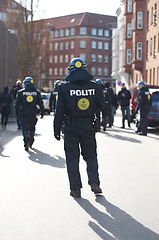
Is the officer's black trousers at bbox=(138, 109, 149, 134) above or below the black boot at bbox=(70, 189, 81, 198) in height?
above

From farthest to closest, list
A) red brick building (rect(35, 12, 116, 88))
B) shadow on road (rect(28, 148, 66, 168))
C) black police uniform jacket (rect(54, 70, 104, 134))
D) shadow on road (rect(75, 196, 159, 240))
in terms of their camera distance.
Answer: red brick building (rect(35, 12, 116, 88))
shadow on road (rect(28, 148, 66, 168))
black police uniform jacket (rect(54, 70, 104, 134))
shadow on road (rect(75, 196, 159, 240))

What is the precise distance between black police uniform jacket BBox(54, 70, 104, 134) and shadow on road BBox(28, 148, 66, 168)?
10.1 feet

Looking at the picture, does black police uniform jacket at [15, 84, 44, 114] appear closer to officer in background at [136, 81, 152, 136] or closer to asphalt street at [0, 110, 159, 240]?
asphalt street at [0, 110, 159, 240]

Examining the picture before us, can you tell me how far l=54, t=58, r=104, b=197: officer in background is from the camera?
6840 millimetres

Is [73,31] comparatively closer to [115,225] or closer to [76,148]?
[76,148]

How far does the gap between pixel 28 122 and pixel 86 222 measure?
24.4 ft

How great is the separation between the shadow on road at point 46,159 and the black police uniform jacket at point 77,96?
3.07m

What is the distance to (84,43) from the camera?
117m

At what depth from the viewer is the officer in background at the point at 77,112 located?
684 centimetres

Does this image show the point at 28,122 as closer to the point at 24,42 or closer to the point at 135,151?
the point at 135,151

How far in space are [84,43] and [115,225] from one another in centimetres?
11284

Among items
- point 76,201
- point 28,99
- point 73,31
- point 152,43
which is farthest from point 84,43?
point 76,201

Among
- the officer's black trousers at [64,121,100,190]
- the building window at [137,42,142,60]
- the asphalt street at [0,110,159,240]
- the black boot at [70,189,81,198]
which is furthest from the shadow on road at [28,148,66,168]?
the building window at [137,42,142,60]

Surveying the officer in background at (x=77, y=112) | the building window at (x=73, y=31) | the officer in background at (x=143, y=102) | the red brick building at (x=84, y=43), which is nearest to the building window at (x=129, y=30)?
the officer in background at (x=143, y=102)
